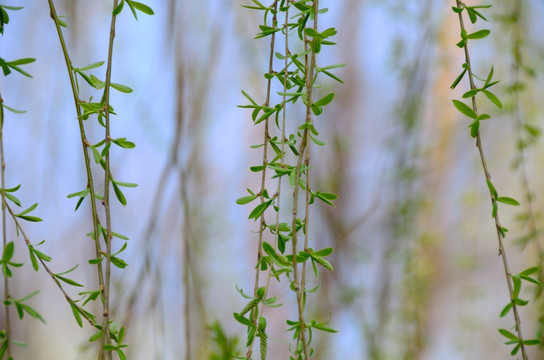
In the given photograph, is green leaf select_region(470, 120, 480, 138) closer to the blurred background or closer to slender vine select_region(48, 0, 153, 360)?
slender vine select_region(48, 0, 153, 360)

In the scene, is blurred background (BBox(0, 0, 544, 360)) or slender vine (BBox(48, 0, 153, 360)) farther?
blurred background (BBox(0, 0, 544, 360))

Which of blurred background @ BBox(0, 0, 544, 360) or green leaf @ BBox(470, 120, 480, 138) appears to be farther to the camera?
blurred background @ BBox(0, 0, 544, 360)

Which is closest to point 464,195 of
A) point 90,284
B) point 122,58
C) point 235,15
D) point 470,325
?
point 470,325

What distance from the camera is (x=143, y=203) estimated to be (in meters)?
1.84

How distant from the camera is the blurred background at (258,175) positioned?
1.24 m

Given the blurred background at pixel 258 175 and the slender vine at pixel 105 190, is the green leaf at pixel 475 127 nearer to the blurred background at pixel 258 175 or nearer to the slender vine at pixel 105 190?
the slender vine at pixel 105 190

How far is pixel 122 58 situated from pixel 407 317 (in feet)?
2.83

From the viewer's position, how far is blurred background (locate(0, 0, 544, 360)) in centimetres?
124

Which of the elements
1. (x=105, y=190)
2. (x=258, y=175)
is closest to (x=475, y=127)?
(x=105, y=190)

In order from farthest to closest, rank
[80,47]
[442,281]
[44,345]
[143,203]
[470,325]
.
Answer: [442,281], [143,203], [44,345], [80,47], [470,325]

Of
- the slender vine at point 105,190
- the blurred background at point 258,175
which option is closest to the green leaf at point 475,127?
the slender vine at point 105,190

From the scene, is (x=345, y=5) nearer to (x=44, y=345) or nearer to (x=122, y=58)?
(x=122, y=58)

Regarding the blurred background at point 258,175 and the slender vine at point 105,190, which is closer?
the slender vine at point 105,190

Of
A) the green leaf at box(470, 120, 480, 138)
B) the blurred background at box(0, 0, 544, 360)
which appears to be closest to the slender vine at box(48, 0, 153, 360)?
the green leaf at box(470, 120, 480, 138)
